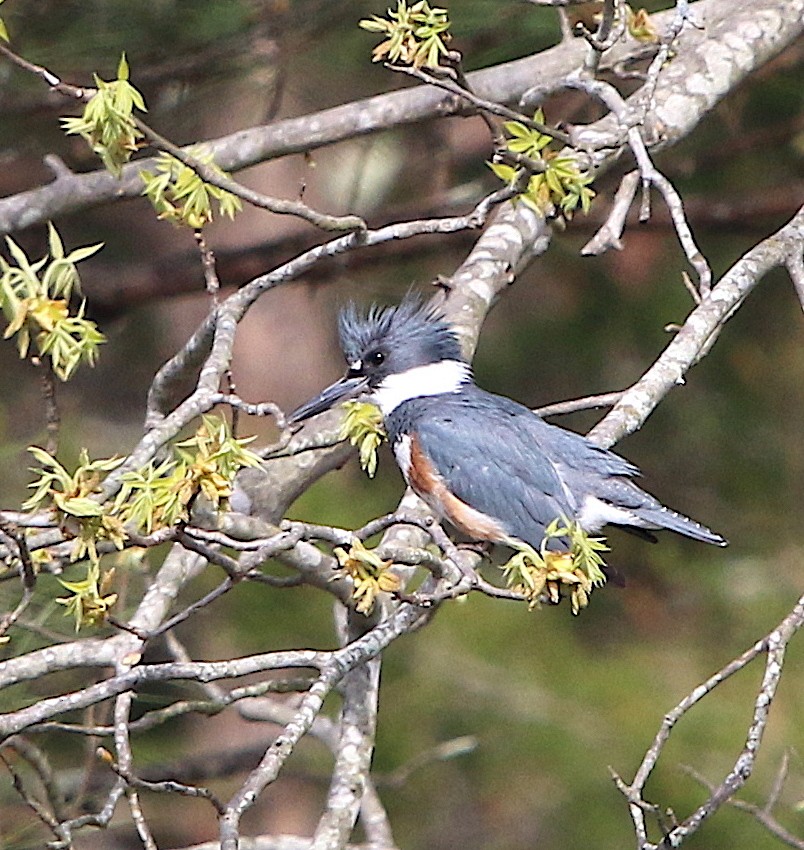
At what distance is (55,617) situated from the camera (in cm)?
245

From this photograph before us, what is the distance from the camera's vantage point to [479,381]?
4820mm

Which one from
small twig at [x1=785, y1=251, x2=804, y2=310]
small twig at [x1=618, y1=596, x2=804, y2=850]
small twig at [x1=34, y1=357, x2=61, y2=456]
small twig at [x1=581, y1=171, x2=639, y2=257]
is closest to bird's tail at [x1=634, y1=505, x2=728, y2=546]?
small twig at [x1=785, y1=251, x2=804, y2=310]

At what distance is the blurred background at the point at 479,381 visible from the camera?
11.3 ft

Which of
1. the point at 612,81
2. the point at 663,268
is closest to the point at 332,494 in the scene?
the point at 612,81

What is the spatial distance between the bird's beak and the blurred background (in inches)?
26.6

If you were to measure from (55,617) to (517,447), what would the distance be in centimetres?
86

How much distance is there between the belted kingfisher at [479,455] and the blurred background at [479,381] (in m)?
0.78

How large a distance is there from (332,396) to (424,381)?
0.18 metres

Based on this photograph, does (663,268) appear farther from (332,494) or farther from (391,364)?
(391,364)

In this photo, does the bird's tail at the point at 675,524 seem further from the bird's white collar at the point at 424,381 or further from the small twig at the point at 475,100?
the small twig at the point at 475,100

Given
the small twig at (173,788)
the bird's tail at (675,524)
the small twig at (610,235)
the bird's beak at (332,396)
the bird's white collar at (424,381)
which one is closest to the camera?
the small twig at (173,788)

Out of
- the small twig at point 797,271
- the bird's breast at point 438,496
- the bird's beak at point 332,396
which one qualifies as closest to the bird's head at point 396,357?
the bird's beak at point 332,396

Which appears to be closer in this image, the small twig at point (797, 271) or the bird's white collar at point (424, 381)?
the small twig at point (797, 271)

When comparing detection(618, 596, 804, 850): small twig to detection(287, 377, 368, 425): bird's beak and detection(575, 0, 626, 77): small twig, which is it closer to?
detection(575, 0, 626, 77): small twig
